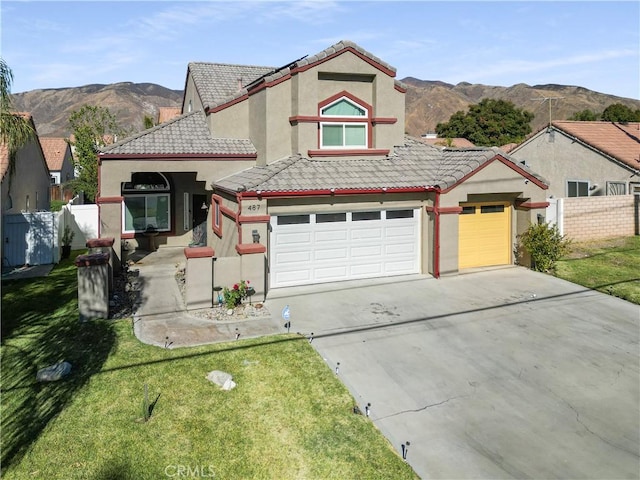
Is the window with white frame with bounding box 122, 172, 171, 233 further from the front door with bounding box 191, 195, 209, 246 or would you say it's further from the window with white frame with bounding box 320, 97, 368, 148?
the window with white frame with bounding box 320, 97, 368, 148

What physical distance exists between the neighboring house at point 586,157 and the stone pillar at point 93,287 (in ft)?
77.8

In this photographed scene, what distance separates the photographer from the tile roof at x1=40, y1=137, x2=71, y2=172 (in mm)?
55244

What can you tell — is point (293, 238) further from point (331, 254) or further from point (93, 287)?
point (93, 287)

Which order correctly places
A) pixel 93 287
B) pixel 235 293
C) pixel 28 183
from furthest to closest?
pixel 28 183, pixel 235 293, pixel 93 287

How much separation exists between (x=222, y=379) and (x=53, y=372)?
10.5 feet

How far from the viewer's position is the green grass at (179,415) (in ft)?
22.1

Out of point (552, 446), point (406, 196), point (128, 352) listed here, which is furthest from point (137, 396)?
point (406, 196)

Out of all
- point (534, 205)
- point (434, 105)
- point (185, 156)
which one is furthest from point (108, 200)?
point (434, 105)

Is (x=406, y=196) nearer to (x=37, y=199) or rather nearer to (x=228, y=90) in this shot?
(x=228, y=90)

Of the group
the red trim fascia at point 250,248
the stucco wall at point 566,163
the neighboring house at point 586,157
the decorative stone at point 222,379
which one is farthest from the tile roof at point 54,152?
the decorative stone at point 222,379

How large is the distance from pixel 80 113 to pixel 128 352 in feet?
99.5

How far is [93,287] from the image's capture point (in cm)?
1174

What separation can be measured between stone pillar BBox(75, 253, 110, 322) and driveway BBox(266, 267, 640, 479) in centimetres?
424

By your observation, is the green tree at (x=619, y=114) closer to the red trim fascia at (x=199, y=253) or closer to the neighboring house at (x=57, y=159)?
the red trim fascia at (x=199, y=253)
